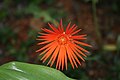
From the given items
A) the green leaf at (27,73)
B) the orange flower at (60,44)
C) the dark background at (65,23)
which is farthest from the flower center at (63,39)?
the dark background at (65,23)

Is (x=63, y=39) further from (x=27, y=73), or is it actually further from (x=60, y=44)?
(x=27, y=73)

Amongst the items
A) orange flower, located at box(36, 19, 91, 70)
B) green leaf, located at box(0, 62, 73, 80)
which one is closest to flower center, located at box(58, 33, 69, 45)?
orange flower, located at box(36, 19, 91, 70)

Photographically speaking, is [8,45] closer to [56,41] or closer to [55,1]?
[55,1]

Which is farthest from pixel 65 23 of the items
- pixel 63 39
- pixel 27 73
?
pixel 27 73

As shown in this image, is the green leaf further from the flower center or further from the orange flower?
the flower center

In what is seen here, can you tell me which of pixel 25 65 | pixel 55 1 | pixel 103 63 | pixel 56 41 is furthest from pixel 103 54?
pixel 25 65
